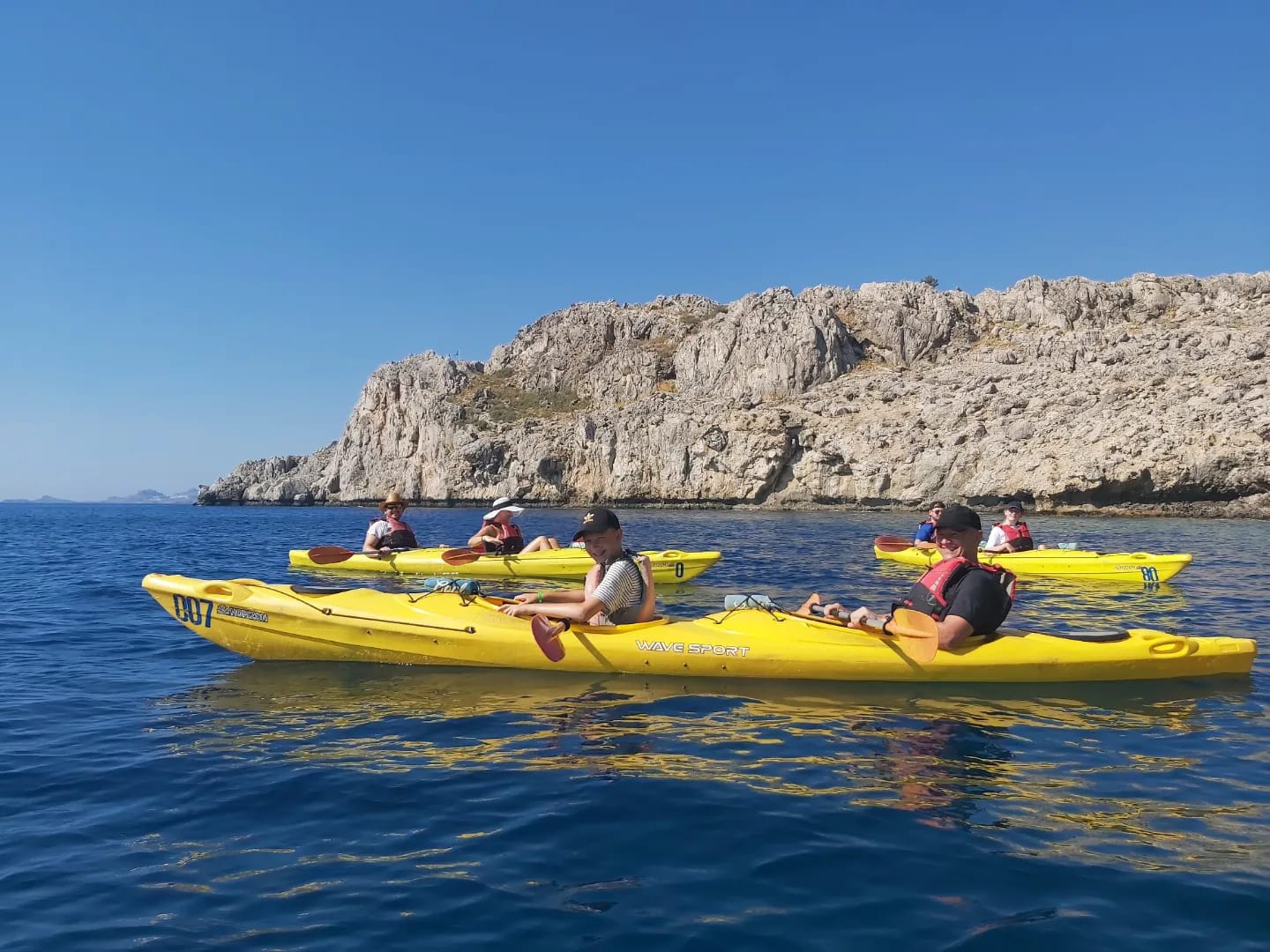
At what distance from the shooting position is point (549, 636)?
8367mm

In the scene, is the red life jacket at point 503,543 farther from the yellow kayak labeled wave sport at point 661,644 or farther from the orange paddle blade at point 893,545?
the orange paddle blade at point 893,545

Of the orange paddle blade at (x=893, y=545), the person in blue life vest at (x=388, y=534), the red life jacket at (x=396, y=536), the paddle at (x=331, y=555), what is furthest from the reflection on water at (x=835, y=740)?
the orange paddle blade at (x=893, y=545)

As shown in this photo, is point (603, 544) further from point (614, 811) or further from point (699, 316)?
point (699, 316)

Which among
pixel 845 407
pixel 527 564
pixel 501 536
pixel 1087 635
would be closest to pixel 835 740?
pixel 1087 635

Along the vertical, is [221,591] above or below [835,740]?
above

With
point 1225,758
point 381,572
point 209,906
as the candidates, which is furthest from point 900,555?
point 209,906

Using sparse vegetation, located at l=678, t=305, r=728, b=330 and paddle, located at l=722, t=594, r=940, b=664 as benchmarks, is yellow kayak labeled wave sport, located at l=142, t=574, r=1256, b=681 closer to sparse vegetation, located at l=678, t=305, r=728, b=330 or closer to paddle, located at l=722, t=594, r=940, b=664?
paddle, located at l=722, t=594, r=940, b=664

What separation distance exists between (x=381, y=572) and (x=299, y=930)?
15.4 m

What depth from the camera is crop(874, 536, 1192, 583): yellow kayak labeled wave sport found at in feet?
54.5

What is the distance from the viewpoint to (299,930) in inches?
146

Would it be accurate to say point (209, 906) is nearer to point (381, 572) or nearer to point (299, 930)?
point (299, 930)

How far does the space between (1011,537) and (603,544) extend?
14358 millimetres

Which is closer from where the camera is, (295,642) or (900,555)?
(295,642)

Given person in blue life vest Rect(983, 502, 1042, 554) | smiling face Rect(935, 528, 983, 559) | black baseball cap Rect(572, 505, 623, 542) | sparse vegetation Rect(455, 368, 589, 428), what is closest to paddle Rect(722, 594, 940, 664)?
smiling face Rect(935, 528, 983, 559)
